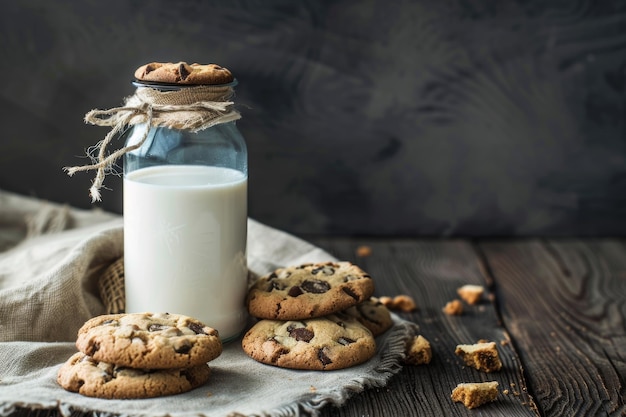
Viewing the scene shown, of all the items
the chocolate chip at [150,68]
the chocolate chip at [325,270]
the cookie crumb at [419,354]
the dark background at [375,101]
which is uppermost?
the dark background at [375,101]

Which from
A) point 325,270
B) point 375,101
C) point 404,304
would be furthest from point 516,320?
point 375,101

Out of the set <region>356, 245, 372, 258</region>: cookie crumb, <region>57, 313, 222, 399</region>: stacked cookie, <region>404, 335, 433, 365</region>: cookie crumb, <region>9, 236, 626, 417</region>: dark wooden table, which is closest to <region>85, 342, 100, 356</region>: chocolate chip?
<region>57, 313, 222, 399</region>: stacked cookie

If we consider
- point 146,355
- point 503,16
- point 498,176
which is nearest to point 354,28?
point 503,16

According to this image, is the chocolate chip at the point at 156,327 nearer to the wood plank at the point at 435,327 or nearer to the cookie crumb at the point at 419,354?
the wood plank at the point at 435,327

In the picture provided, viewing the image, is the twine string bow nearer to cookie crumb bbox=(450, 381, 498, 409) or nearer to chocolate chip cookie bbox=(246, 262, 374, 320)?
chocolate chip cookie bbox=(246, 262, 374, 320)

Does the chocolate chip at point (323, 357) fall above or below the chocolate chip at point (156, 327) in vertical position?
below

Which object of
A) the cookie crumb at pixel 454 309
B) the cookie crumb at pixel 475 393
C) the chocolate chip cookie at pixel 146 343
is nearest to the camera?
the chocolate chip cookie at pixel 146 343

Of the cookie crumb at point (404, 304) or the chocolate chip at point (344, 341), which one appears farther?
the cookie crumb at point (404, 304)

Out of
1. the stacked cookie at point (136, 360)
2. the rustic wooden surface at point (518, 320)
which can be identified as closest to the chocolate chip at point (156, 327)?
the stacked cookie at point (136, 360)
